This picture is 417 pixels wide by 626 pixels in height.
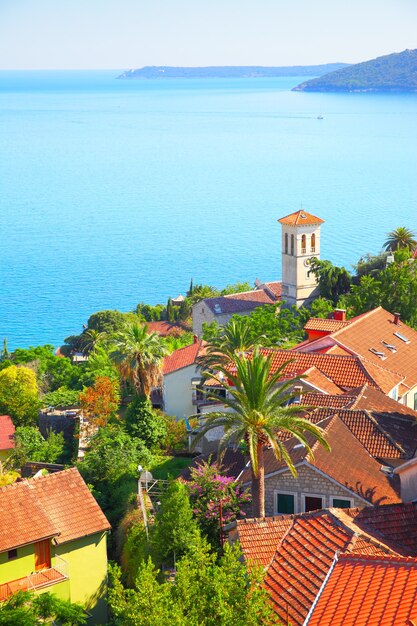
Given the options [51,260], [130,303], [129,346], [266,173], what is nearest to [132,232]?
[51,260]

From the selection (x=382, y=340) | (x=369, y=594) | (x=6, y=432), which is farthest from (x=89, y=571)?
(x=382, y=340)

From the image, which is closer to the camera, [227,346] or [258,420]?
[258,420]

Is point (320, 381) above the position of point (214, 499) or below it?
above

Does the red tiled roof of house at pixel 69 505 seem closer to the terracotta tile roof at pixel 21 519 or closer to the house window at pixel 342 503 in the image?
the terracotta tile roof at pixel 21 519

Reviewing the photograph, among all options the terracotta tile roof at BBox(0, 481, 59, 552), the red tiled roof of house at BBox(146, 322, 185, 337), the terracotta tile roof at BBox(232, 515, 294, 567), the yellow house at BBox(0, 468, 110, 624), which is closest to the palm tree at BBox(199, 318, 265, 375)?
the yellow house at BBox(0, 468, 110, 624)

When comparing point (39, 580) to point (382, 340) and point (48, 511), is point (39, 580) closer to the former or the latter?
point (48, 511)

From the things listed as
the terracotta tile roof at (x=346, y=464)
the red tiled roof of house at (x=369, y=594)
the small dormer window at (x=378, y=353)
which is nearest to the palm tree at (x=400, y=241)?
the small dormer window at (x=378, y=353)

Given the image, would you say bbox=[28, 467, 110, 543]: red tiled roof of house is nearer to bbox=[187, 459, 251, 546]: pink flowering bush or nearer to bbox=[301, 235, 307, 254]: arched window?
bbox=[187, 459, 251, 546]: pink flowering bush

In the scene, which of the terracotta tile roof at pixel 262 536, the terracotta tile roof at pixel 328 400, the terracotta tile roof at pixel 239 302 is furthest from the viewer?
the terracotta tile roof at pixel 239 302
